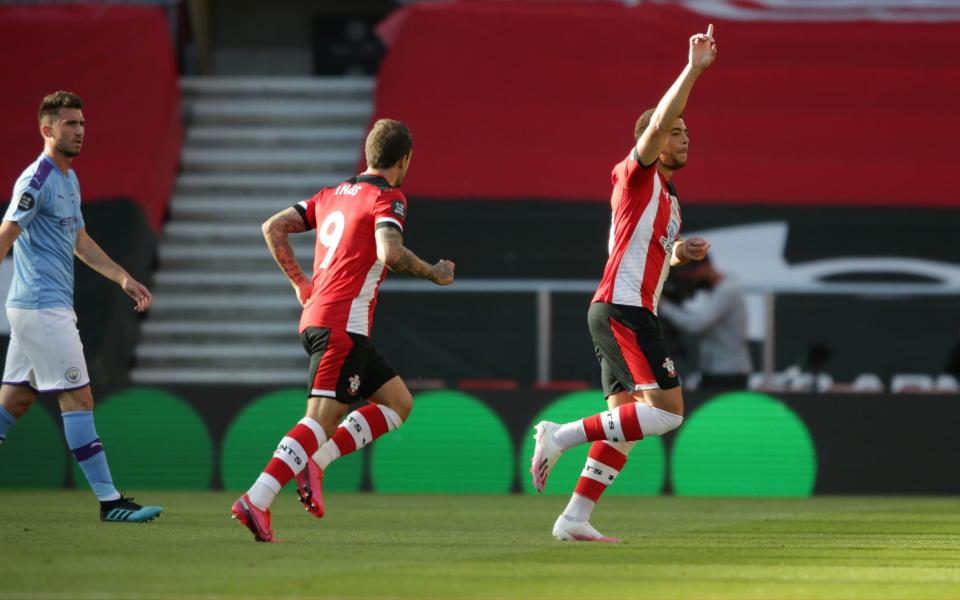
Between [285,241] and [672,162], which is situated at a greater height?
[672,162]

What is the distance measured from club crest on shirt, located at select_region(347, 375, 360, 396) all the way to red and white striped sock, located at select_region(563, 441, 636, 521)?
1.24 meters

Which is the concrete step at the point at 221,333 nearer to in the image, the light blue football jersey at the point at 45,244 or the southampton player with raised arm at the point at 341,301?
→ the light blue football jersey at the point at 45,244

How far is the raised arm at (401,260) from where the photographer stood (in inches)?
287

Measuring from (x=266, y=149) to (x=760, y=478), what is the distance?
25.1 ft

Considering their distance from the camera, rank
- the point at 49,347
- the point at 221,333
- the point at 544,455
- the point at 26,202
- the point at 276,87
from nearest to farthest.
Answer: the point at 544,455 → the point at 26,202 → the point at 49,347 → the point at 221,333 → the point at 276,87

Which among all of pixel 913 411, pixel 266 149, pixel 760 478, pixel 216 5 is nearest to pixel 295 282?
pixel 760 478

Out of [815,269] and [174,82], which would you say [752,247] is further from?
[174,82]

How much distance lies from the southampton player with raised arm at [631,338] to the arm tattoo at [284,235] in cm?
149

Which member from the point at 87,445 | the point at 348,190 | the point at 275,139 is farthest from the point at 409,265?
the point at 275,139

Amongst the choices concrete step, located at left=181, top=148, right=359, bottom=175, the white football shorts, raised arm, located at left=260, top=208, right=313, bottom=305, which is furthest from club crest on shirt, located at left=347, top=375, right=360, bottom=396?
concrete step, located at left=181, top=148, right=359, bottom=175

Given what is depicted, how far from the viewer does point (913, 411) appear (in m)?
13.0

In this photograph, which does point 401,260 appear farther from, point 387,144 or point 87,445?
point 87,445

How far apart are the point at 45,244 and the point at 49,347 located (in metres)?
0.56

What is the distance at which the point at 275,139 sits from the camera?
17922mm
